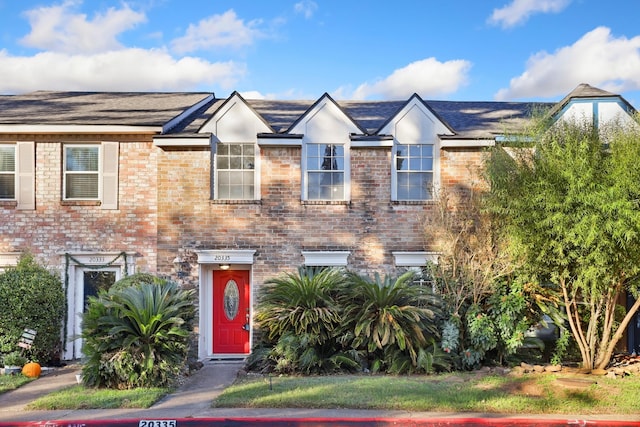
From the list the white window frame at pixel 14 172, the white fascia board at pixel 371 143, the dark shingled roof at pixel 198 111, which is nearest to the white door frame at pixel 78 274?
the white window frame at pixel 14 172

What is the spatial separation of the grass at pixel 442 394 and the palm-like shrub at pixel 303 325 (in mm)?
576

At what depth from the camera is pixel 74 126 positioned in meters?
13.5

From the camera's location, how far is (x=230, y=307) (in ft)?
46.3

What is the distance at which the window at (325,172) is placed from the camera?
46.0ft

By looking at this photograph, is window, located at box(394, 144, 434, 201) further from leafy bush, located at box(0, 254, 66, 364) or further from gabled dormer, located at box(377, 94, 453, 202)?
leafy bush, located at box(0, 254, 66, 364)

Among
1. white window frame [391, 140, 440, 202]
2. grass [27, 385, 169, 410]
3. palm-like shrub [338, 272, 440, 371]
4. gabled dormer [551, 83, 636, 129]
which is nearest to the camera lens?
grass [27, 385, 169, 410]

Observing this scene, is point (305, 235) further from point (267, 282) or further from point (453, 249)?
point (453, 249)

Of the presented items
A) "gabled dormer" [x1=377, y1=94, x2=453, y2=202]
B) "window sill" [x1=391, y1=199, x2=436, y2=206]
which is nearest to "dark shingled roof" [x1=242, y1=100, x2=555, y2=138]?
"gabled dormer" [x1=377, y1=94, x2=453, y2=202]

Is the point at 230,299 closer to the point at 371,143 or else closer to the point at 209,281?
the point at 209,281

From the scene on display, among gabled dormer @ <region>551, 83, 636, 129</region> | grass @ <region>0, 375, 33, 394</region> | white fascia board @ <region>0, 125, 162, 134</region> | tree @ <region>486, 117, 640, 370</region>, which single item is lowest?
grass @ <region>0, 375, 33, 394</region>

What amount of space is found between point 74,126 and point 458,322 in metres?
9.89

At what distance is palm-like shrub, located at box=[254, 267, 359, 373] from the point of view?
11.5 m

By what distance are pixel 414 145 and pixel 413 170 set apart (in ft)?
2.05

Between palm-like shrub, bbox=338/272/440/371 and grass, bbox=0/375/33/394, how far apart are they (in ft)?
21.1
